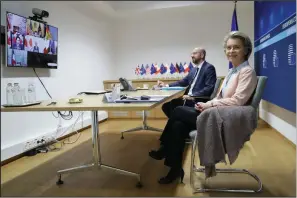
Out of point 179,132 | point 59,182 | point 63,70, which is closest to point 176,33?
point 63,70

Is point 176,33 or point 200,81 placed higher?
point 176,33

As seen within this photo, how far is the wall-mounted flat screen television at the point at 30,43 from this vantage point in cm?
249

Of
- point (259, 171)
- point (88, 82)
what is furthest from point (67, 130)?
point (259, 171)

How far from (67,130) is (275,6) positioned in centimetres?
329

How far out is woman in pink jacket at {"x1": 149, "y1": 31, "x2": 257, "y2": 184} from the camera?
63.7 inches

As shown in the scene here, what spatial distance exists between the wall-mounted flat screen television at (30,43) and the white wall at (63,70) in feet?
0.34

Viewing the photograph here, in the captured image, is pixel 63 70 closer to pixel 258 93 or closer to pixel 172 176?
pixel 172 176

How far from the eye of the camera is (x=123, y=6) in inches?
200

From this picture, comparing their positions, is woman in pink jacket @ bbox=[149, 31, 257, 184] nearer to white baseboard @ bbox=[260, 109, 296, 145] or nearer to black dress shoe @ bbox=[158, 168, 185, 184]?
black dress shoe @ bbox=[158, 168, 185, 184]

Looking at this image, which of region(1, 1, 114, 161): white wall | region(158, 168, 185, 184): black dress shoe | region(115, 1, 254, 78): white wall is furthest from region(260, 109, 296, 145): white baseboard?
region(1, 1, 114, 161): white wall

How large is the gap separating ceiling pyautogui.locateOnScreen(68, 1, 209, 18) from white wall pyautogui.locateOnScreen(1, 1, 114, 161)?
0.59ft

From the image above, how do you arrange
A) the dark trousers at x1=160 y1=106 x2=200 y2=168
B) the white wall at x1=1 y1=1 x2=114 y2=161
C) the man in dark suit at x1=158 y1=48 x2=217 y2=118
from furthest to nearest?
the man in dark suit at x1=158 y1=48 x2=217 y2=118 → the white wall at x1=1 y1=1 x2=114 y2=161 → the dark trousers at x1=160 y1=106 x2=200 y2=168

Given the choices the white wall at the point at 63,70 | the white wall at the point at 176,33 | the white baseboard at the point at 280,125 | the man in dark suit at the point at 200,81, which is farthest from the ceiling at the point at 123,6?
the white baseboard at the point at 280,125

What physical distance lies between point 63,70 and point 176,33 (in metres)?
2.77
